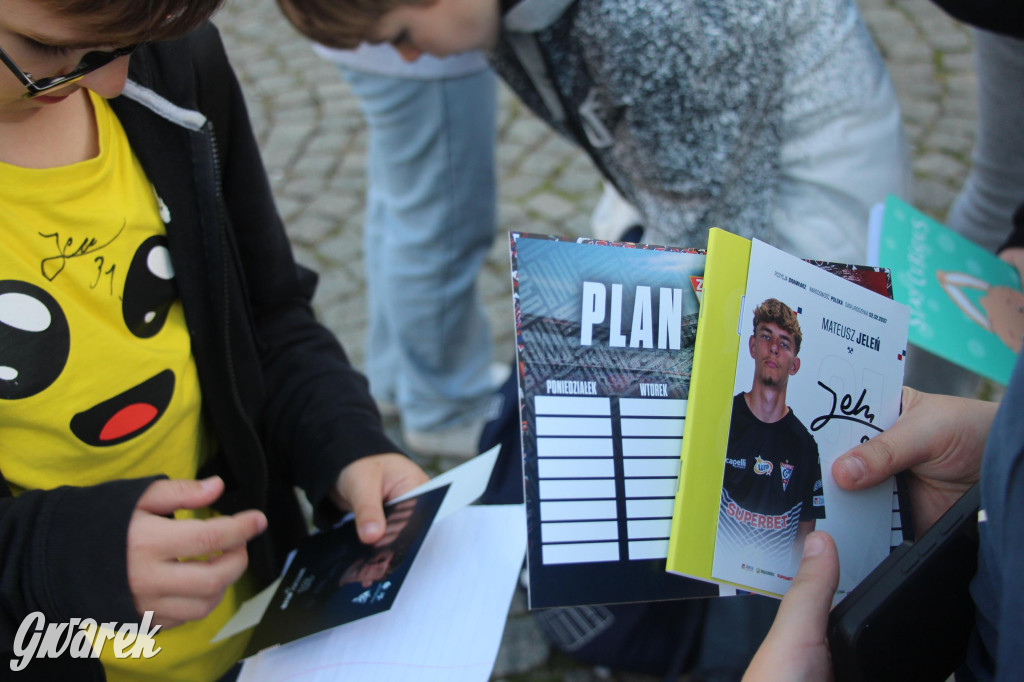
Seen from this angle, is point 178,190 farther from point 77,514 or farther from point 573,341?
point 573,341

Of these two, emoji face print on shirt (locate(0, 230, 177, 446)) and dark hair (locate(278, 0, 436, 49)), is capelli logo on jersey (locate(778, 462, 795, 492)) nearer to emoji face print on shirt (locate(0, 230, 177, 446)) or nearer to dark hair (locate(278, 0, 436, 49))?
emoji face print on shirt (locate(0, 230, 177, 446))

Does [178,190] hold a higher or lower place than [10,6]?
lower

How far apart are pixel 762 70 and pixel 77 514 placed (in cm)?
113

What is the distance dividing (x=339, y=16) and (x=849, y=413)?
104 cm

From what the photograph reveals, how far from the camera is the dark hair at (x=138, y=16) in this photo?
2.47 ft

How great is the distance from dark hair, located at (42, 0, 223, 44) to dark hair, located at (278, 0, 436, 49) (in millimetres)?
551

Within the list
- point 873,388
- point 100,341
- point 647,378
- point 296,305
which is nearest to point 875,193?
point 873,388

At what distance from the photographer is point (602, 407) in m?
0.79

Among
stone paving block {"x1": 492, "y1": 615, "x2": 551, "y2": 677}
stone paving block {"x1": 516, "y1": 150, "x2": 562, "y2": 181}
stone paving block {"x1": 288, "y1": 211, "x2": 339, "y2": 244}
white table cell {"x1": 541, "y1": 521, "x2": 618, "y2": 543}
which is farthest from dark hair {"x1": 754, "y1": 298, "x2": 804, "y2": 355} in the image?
stone paving block {"x1": 516, "y1": 150, "x2": 562, "y2": 181}

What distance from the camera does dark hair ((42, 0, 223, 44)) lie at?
29.7 inches

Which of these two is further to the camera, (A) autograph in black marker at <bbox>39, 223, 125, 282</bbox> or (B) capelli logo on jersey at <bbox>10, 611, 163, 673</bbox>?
(A) autograph in black marker at <bbox>39, 223, 125, 282</bbox>

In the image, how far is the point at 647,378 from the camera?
0.79m

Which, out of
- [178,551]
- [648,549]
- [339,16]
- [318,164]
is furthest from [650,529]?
[318,164]

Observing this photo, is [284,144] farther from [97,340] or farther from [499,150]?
[97,340]
